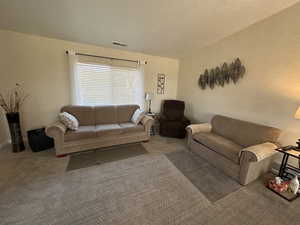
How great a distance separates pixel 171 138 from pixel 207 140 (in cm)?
124

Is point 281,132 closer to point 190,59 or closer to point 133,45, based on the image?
point 190,59

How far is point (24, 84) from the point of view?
272 cm

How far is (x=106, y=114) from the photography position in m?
3.15

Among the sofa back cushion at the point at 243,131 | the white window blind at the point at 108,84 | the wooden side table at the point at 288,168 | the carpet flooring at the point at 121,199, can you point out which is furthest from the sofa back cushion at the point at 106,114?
the wooden side table at the point at 288,168

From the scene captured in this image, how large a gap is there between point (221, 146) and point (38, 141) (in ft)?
11.7

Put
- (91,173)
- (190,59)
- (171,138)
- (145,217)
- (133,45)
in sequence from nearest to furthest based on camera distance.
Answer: (145,217)
(91,173)
(133,45)
(171,138)
(190,59)

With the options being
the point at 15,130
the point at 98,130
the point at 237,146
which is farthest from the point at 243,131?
the point at 15,130

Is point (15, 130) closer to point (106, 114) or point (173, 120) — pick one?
point (106, 114)

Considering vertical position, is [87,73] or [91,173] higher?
[87,73]

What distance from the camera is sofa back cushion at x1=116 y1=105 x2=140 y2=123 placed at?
3.27m

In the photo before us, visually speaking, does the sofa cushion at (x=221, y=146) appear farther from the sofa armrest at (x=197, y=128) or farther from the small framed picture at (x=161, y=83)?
the small framed picture at (x=161, y=83)

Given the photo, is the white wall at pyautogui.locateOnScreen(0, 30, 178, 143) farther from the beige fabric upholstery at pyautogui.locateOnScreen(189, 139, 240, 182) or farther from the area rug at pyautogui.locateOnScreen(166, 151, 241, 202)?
the beige fabric upholstery at pyautogui.locateOnScreen(189, 139, 240, 182)

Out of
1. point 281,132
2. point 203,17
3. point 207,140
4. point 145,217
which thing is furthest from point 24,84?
point 281,132

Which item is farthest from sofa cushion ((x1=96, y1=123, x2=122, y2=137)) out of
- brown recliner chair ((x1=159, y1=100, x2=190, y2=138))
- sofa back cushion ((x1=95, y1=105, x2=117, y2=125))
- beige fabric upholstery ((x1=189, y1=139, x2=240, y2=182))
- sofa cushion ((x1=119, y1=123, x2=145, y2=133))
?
beige fabric upholstery ((x1=189, y1=139, x2=240, y2=182))
